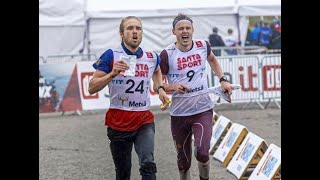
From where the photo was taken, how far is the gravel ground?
1031cm

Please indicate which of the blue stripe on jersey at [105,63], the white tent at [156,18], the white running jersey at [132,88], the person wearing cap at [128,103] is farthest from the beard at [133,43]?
the white tent at [156,18]

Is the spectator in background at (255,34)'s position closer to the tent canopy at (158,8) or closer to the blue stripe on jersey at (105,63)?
the tent canopy at (158,8)

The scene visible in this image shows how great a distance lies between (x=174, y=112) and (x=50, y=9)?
56.5ft

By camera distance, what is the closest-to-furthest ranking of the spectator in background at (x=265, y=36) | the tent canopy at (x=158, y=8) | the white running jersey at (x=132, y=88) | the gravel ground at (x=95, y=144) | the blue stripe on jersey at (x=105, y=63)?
the blue stripe on jersey at (x=105, y=63) → the white running jersey at (x=132, y=88) → the gravel ground at (x=95, y=144) → the tent canopy at (x=158, y=8) → the spectator in background at (x=265, y=36)

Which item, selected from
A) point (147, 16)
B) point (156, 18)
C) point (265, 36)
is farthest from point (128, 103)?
point (265, 36)

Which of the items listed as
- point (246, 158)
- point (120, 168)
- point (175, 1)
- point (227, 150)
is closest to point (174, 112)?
point (120, 168)

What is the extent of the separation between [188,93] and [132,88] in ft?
3.48

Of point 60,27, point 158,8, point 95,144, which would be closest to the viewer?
point 95,144

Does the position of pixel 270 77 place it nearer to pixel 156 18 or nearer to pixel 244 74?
pixel 244 74

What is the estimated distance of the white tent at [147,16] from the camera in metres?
24.5

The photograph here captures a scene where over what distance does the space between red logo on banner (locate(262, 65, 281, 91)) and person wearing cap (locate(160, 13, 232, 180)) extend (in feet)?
33.6

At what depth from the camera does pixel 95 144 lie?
43.8 ft

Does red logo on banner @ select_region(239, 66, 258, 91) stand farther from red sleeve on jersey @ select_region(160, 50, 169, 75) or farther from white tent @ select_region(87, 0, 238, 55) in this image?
red sleeve on jersey @ select_region(160, 50, 169, 75)
